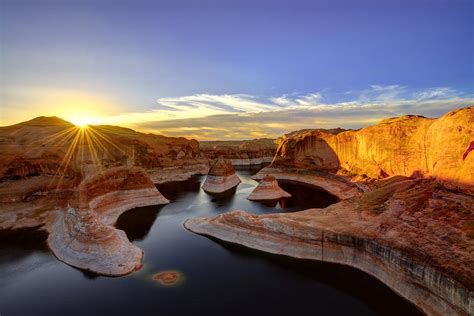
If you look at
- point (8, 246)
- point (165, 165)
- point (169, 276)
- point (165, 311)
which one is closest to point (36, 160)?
point (8, 246)

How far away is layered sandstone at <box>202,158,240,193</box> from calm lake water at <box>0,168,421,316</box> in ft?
82.4

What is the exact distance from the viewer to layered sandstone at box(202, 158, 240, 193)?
52.7 meters

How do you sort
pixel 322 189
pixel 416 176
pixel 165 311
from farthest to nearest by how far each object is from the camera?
pixel 322 189 → pixel 416 176 → pixel 165 311

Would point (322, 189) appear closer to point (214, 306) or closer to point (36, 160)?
point (214, 306)

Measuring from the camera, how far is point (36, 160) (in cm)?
3475

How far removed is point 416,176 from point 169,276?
26.6m

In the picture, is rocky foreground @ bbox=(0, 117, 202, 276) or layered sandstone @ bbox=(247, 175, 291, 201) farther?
layered sandstone @ bbox=(247, 175, 291, 201)

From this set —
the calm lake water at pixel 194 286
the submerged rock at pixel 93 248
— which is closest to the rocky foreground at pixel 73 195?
the submerged rock at pixel 93 248

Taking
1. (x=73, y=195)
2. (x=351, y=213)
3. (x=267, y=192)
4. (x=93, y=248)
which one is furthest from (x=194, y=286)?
(x=267, y=192)

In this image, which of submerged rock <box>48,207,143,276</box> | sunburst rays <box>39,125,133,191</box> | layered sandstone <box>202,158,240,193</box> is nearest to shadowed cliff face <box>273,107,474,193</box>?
layered sandstone <box>202,158,240,193</box>

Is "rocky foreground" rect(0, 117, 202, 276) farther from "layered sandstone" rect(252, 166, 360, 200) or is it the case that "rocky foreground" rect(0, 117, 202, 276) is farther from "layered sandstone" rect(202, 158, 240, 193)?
"layered sandstone" rect(252, 166, 360, 200)

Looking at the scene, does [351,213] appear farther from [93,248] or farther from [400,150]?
[93,248]

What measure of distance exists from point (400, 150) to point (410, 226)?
17.3 m

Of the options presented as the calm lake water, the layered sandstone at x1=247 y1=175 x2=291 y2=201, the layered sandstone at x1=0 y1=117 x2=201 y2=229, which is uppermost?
the layered sandstone at x1=0 y1=117 x2=201 y2=229
